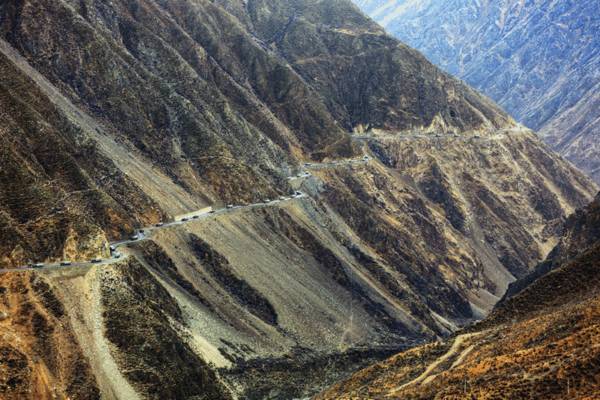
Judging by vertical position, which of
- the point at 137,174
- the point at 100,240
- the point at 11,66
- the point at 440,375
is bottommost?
the point at 440,375

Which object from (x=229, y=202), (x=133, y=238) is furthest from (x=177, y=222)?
(x=229, y=202)

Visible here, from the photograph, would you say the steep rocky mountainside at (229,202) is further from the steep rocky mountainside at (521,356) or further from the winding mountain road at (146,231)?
the steep rocky mountainside at (521,356)

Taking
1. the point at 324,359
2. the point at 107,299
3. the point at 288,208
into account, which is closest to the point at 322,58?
the point at 288,208

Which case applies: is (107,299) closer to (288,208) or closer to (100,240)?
(100,240)

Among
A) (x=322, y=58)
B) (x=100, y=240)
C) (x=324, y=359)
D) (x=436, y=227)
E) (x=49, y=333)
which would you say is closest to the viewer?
(x=49, y=333)

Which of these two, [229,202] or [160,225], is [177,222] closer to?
[160,225]
